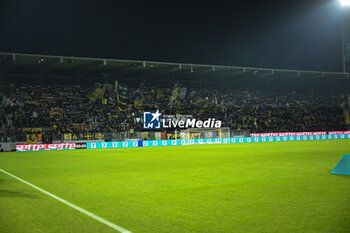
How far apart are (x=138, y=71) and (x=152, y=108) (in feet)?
26.0

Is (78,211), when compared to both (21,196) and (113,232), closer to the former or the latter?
(113,232)

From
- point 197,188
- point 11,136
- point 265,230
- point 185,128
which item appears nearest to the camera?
point 265,230

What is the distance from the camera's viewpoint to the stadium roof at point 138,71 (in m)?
45.5

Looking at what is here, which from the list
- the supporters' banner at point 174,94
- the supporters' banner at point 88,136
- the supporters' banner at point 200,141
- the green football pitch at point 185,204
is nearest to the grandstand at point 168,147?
the green football pitch at point 185,204

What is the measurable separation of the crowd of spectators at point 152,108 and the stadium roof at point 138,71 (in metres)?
2.56

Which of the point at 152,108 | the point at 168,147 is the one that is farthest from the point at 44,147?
the point at 152,108

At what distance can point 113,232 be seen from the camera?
18.5 feet

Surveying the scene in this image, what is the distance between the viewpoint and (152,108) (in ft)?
167

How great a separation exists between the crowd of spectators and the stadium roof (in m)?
2.56

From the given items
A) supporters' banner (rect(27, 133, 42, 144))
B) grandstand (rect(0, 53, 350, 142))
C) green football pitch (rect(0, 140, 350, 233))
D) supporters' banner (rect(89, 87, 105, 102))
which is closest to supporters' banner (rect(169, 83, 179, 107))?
grandstand (rect(0, 53, 350, 142))

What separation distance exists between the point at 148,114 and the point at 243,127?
16.2 metres

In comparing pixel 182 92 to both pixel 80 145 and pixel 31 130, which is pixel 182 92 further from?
pixel 31 130

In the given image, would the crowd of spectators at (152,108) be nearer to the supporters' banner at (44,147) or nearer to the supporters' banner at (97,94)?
the supporters' banner at (97,94)

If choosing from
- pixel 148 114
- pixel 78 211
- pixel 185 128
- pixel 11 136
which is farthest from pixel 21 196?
pixel 185 128
